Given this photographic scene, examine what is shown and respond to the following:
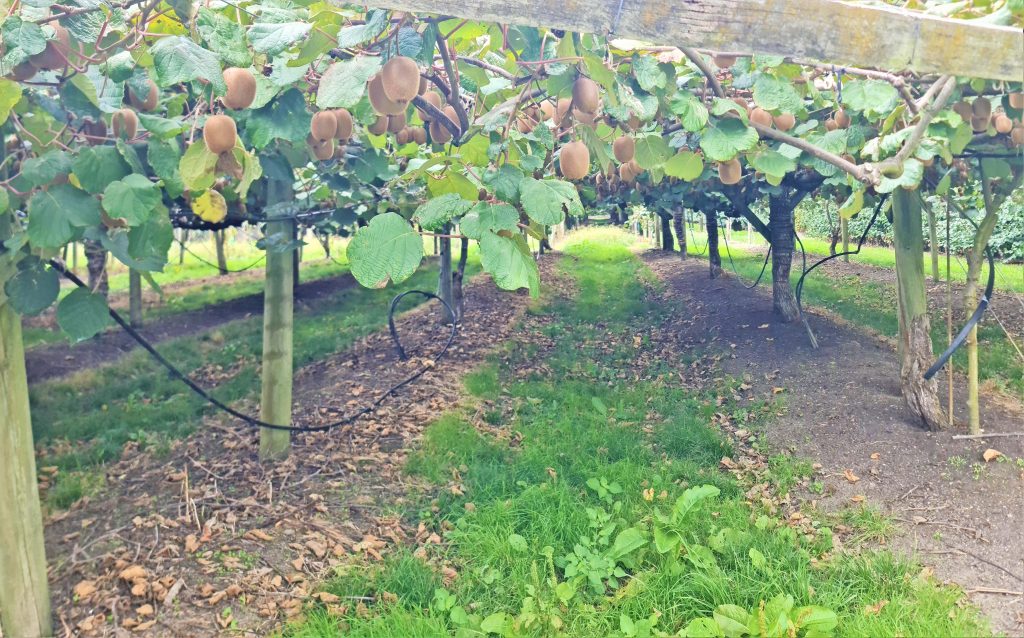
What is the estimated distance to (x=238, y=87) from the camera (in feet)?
5.12

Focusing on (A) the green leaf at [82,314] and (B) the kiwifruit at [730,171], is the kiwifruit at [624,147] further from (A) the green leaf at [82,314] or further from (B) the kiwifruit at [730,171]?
(A) the green leaf at [82,314]

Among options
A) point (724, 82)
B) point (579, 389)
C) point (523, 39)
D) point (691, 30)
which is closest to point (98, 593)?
point (523, 39)

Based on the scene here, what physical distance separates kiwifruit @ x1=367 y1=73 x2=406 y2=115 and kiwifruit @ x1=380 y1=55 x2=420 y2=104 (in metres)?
0.08

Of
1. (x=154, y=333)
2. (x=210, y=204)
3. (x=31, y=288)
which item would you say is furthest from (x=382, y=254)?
(x=154, y=333)

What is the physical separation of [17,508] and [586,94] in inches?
92.9

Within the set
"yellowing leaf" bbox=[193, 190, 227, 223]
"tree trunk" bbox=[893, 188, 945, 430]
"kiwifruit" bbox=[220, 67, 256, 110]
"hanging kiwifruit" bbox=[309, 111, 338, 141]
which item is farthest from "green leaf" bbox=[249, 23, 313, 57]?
"tree trunk" bbox=[893, 188, 945, 430]

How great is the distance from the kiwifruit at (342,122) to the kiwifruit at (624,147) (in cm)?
86

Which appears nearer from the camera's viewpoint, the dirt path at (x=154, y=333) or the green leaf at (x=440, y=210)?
the green leaf at (x=440, y=210)

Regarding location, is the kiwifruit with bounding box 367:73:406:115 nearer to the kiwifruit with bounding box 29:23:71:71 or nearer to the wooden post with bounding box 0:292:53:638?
the kiwifruit with bounding box 29:23:71:71

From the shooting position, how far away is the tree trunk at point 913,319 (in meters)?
3.79

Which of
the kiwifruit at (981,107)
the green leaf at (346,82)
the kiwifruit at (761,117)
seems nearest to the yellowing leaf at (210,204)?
the green leaf at (346,82)

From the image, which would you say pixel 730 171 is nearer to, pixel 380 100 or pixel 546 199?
pixel 546 199

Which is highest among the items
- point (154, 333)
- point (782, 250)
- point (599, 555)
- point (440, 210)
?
point (440, 210)

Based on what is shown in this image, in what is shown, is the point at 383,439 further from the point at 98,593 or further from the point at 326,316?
the point at 326,316
